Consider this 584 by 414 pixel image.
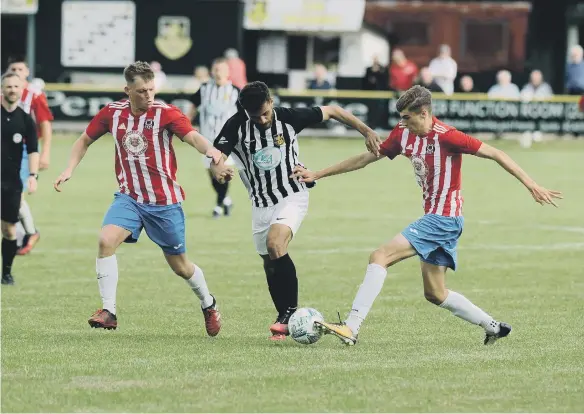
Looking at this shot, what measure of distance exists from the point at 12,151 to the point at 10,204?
462 mm

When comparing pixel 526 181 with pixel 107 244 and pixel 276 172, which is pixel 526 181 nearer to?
pixel 276 172

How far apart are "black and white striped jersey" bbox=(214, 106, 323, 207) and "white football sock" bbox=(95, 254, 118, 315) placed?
1.05 meters

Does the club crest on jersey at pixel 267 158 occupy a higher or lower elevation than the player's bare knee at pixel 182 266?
higher

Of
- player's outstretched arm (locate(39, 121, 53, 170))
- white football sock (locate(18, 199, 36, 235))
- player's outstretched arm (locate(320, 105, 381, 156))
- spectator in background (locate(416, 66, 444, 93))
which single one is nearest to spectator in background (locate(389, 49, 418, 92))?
spectator in background (locate(416, 66, 444, 93))

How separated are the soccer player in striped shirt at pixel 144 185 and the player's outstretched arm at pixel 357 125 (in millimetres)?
963

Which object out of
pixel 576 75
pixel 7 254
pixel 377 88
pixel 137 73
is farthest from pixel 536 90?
pixel 137 73

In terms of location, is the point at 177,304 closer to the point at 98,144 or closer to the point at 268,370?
the point at 268,370

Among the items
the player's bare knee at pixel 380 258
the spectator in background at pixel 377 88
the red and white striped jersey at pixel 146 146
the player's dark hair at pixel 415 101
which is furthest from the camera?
the spectator in background at pixel 377 88

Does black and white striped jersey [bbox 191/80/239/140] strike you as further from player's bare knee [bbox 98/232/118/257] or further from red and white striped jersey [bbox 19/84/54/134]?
player's bare knee [bbox 98/232/118/257]

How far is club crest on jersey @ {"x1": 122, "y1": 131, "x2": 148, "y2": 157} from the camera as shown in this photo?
9.76m

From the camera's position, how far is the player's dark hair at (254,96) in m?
9.31

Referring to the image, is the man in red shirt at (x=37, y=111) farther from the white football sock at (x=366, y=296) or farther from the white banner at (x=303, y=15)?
the white banner at (x=303, y=15)

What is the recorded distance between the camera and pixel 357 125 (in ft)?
32.1

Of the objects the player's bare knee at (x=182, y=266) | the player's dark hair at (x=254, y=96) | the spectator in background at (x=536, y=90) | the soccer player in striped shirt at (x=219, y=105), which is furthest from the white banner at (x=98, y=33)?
the player's dark hair at (x=254, y=96)
